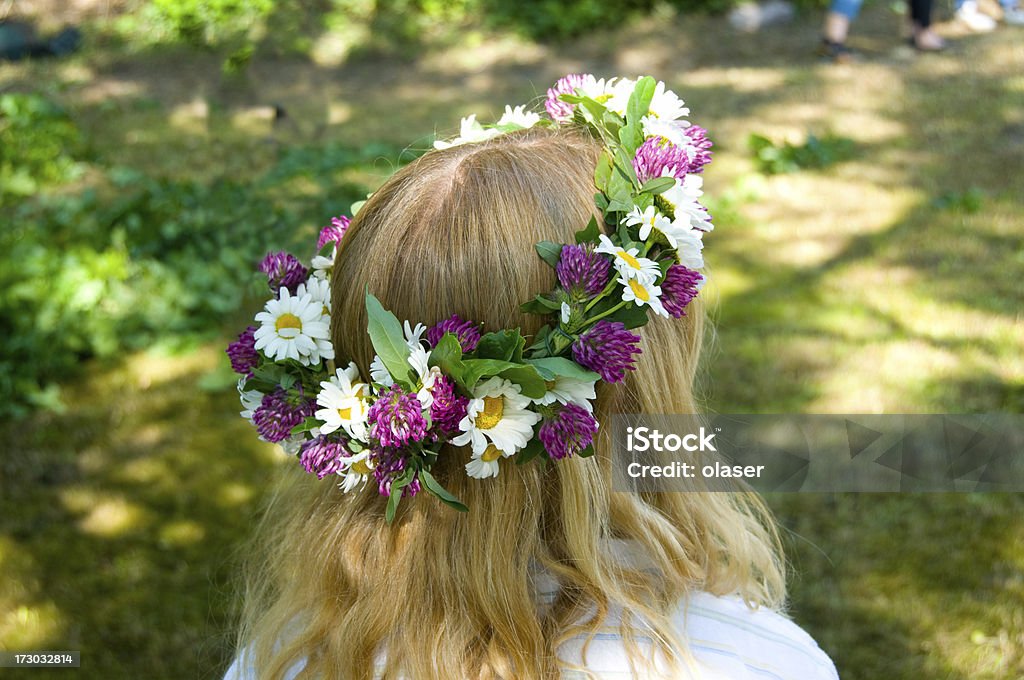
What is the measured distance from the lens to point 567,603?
1311mm

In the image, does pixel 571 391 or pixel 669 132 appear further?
pixel 669 132

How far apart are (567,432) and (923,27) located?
6406 mm

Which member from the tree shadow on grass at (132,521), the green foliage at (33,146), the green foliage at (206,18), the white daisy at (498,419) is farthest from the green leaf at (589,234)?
the green foliage at (206,18)

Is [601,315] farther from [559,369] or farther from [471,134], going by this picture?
[471,134]

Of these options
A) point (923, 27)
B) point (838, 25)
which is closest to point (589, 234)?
point (838, 25)

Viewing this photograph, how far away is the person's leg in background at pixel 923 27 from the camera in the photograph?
6.48m

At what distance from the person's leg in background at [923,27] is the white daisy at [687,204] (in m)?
6.02

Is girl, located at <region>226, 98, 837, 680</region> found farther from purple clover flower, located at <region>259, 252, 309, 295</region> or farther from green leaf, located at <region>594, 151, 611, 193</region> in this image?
purple clover flower, located at <region>259, 252, 309, 295</region>

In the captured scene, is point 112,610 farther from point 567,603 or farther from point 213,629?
point 567,603

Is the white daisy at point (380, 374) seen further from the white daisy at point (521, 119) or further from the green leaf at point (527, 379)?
the white daisy at point (521, 119)

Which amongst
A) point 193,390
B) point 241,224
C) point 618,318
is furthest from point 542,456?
point 241,224

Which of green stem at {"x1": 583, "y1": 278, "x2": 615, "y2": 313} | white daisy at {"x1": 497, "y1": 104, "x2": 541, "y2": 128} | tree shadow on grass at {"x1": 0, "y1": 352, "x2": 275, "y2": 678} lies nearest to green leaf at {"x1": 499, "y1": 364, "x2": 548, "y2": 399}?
green stem at {"x1": 583, "y1": 278, "x2": 615, "y2": 313}

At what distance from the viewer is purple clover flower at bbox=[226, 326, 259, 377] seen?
1.41 m

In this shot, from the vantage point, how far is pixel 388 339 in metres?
1.19
